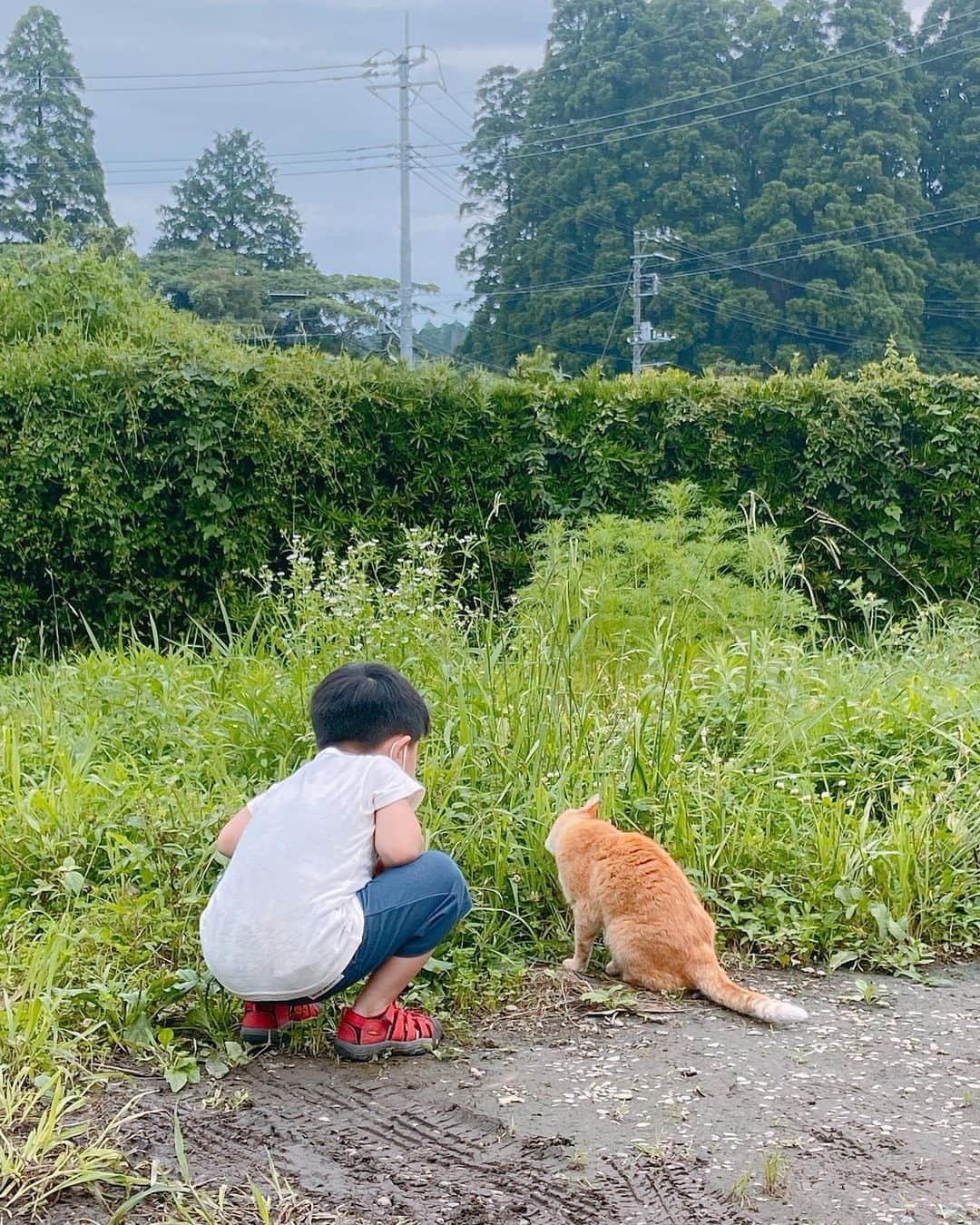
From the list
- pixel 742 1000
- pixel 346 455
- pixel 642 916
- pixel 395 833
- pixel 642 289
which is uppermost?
pixel 642 289

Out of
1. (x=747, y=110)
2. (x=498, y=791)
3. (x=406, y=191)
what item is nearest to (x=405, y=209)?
(x=406, y=191)

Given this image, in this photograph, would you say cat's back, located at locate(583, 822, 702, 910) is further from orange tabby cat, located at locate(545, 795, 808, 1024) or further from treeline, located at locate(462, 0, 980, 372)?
treeline, located at locate(462, 0, 980, 372)

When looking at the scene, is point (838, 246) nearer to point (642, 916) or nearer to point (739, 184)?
point (739, 184)

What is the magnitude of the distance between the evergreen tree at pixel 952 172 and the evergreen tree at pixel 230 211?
67.0ft

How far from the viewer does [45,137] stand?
3681 cm

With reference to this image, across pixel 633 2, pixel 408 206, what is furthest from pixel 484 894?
pixel 633 2

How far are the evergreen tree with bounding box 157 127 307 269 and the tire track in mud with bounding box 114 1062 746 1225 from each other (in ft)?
127

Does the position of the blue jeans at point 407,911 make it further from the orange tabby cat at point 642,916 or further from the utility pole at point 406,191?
the utility pole at point 406,191

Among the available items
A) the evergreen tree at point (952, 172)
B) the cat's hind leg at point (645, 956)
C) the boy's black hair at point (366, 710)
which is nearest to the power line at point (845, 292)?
the evergreen tree at point (952, 172)

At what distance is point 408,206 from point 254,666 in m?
25.9

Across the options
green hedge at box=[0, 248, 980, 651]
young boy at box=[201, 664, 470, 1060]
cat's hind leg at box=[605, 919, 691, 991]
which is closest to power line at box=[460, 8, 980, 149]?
green hedge at box=[0, 248, 980, 651]

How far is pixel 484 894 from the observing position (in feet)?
12.0

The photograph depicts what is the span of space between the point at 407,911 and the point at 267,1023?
0.46m

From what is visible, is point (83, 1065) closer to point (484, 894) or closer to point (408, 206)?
point (484, 894)
